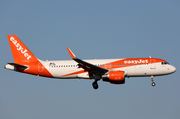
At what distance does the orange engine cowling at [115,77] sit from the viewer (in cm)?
4025

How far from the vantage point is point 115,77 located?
4038 centimetres

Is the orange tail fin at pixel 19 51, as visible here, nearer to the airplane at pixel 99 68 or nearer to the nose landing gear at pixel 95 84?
the airplane at pixel 99 68

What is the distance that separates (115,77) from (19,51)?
600 inches

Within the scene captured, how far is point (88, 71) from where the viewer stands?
4197 cm

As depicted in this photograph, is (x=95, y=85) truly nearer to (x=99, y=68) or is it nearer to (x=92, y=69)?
(x=92, y=69)

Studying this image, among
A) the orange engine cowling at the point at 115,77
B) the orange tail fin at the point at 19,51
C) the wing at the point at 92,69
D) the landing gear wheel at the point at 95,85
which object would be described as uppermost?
the orange tail fin at the point at 19,51

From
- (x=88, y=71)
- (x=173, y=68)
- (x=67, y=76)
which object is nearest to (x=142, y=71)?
(x=173, y=68)

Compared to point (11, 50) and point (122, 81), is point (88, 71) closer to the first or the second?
point (122, 81)

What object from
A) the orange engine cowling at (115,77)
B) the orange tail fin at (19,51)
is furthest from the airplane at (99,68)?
the orange tail fin at (19,51)

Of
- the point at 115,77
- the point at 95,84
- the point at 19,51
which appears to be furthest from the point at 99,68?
the point at 19,51

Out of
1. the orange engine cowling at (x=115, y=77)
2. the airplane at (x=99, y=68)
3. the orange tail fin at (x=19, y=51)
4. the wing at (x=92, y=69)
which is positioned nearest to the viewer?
the wing at (x=92, y=69)

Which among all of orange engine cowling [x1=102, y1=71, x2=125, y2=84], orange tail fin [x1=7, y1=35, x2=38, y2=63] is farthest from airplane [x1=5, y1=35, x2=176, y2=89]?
orange tail fin [x1=7, y1=35, x2=38, y2=63]

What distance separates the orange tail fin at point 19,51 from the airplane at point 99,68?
335mm

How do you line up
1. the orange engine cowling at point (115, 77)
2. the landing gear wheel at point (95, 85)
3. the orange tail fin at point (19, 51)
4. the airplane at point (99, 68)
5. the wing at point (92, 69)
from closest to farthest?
the wing at point (92, 69) → the orange engine cowling at point (115, 77) → the airplane at point (99, 68) → the landing gear wheel at point (95, 85) → the orange tail fin at point (19, 51)
